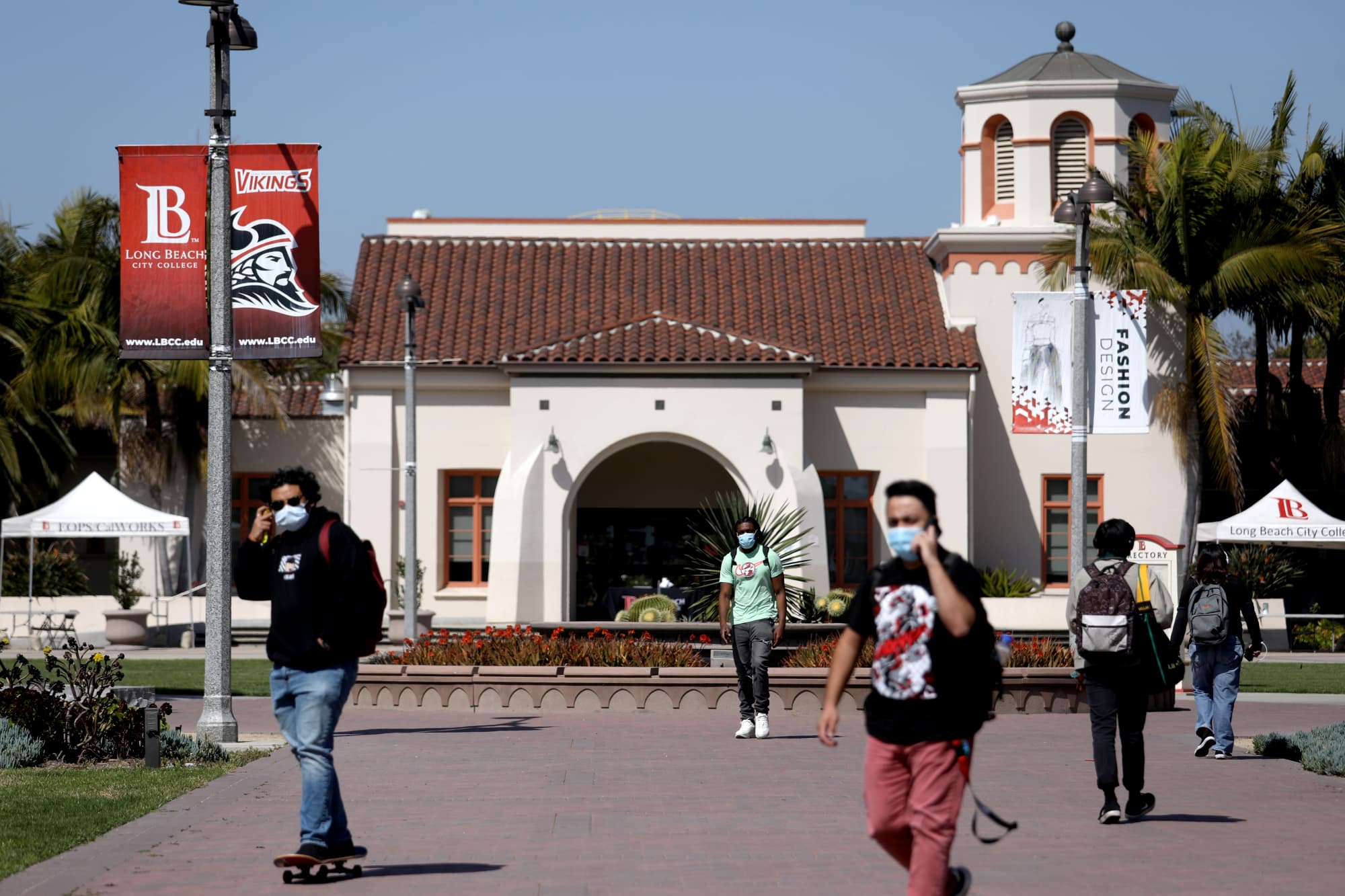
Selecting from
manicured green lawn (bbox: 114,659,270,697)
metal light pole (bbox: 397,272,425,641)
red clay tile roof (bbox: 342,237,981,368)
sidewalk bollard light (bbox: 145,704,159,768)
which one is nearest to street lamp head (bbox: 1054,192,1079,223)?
metal light pole (bbox: 397,272,425,641)

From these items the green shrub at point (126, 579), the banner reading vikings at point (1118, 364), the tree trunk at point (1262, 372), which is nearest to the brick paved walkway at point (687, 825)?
the banner reading vikings at point (1118, 364)

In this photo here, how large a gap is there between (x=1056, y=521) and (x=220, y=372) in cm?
2301

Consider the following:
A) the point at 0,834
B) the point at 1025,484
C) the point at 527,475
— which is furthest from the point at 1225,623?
the point at 1025,484

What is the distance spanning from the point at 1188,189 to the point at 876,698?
26919 millimetres

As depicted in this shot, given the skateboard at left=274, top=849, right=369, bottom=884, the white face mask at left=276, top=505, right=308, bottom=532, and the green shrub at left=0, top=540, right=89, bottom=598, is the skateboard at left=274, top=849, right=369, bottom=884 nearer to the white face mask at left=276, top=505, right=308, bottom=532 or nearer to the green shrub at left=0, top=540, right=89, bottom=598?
the white face mask at left=276, top=505, right=308, bottom=532

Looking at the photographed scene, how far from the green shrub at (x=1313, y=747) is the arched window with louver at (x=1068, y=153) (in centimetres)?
2085

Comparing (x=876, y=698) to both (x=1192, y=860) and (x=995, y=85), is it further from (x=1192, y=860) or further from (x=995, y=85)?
(x=995, y=85)

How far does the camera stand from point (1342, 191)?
33312 mm

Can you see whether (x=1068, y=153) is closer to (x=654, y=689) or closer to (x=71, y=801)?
(x=654, y=689)

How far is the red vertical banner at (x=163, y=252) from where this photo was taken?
47.5 feet

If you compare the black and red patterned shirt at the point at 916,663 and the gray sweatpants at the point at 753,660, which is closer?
the black and red patterned shirt at the point at 916,663

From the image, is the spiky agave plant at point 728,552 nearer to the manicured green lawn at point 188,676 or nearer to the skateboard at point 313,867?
the manicured green lawn at point 188,676

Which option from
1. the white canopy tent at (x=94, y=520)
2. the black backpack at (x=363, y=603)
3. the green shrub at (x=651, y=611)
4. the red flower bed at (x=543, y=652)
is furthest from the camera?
the white canopy tent at (x=94, y=520)

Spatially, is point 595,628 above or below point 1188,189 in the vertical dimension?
below
